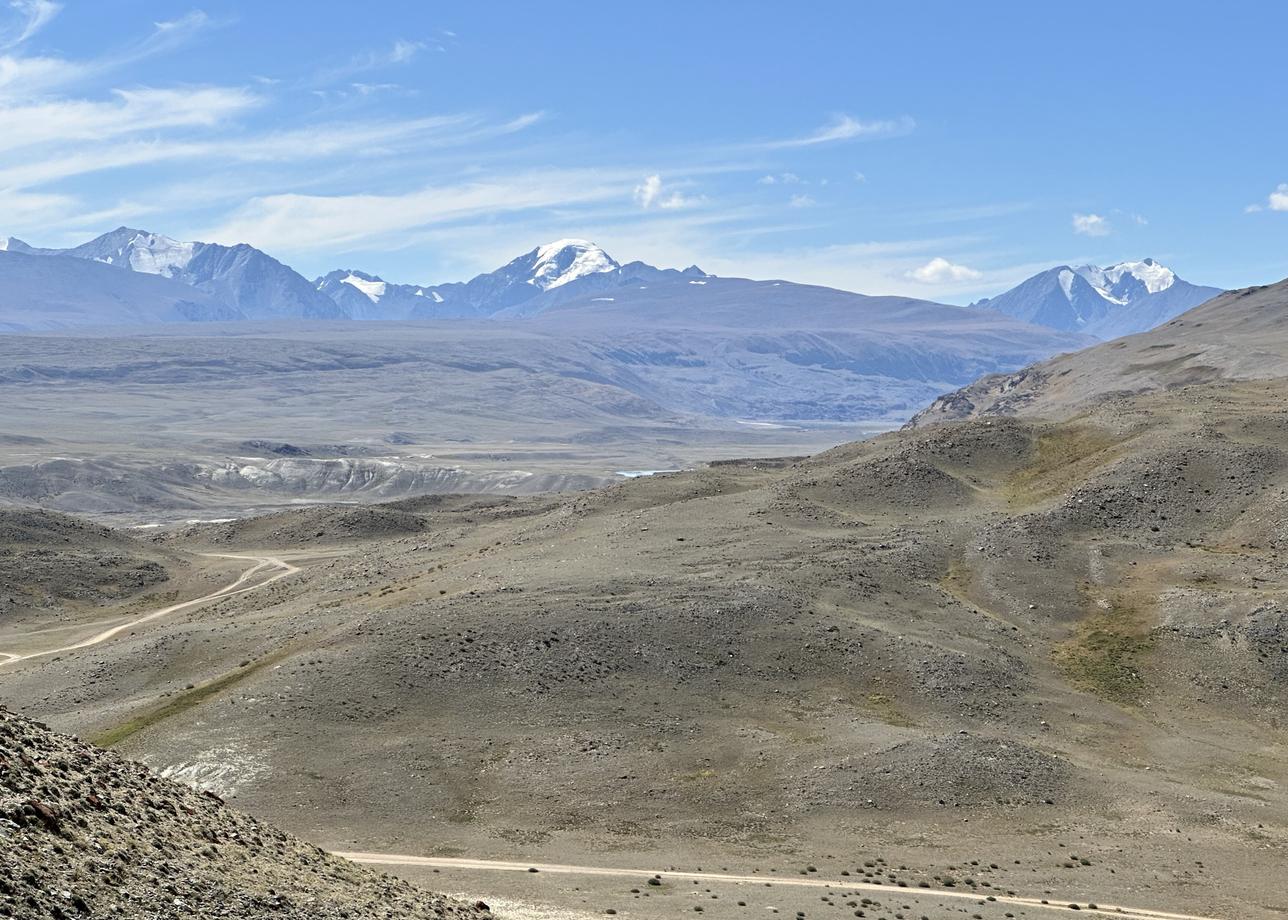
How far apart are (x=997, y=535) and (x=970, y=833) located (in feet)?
141

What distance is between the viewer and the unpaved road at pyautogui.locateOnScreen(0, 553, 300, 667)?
3612 inches

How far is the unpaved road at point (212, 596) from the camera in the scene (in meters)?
91.8

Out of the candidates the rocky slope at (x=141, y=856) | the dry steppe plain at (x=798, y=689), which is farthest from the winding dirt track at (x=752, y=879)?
the rocky slope at (x=141, y=856)

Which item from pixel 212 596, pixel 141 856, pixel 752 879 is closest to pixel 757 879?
pixel 752 879

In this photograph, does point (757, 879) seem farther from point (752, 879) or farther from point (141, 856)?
point (141, 856)

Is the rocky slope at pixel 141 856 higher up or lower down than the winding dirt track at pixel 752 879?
higher up

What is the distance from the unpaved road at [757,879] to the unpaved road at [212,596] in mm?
54124

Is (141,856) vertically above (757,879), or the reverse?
(141,856)

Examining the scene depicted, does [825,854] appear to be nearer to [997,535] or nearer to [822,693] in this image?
[822,693]

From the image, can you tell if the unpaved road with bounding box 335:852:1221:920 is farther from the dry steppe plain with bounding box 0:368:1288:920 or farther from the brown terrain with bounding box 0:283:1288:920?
the dry steppe plain with bounding box 0:368:1288:920

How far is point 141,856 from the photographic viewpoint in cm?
2645

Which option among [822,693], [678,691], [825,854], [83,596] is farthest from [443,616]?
[83,596]

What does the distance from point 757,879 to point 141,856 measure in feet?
82.2

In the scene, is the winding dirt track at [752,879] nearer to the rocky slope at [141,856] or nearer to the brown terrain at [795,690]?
the brown terrain at [795,690]
